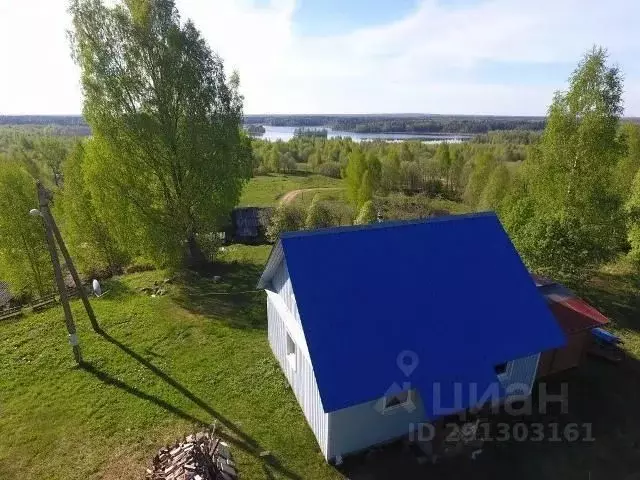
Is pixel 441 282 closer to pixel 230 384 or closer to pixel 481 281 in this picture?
pixel 481 281

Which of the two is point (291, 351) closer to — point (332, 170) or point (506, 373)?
point (506, 373)

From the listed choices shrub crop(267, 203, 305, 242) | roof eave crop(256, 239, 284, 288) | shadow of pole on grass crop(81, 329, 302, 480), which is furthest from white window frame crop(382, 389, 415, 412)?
shrub crop(267, 203, 305, 242)

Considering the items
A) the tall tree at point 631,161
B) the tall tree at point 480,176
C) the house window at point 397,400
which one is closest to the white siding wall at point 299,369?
the house window at point 397,400

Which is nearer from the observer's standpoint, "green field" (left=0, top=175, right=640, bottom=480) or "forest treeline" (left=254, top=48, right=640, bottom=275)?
"green field" (left=0, top=175, right=640, bottom=480)

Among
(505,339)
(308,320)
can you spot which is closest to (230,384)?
(308,320)

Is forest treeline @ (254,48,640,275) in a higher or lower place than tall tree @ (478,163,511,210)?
higher

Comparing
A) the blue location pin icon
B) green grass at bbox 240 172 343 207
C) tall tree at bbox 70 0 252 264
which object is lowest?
green grass at bbox 240 172 343 207

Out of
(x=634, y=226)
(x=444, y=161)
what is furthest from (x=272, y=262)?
(x=444, y=161)

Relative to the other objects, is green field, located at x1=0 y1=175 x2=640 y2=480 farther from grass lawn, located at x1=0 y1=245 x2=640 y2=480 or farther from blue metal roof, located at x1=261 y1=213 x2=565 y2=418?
blue metal roof, located at x1=261 y1=213 x2=565 y2=418
